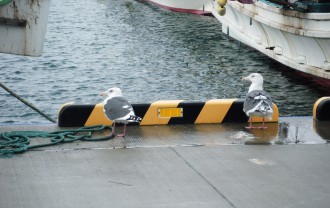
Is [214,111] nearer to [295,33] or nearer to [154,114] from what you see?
[154,114]

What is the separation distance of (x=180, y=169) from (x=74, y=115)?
208cm

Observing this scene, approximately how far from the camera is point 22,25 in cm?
864

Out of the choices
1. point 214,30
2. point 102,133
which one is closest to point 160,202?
point 102,133

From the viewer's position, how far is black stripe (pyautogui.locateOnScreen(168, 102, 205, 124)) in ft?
32.6

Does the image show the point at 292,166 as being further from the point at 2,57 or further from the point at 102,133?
the point at 2,57

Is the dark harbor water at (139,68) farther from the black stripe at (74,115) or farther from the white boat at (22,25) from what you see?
the white boat at (22,25)

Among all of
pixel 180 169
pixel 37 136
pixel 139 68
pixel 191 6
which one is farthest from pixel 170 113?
pixel 191 6

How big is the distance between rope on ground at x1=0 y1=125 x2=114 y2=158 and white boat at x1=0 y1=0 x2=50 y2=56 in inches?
39.7

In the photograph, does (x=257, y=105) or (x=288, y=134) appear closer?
(x=257, y=105)

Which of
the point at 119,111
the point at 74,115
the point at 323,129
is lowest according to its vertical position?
the point at 323,129

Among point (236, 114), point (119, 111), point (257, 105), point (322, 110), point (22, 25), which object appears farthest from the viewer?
point (322, 110)

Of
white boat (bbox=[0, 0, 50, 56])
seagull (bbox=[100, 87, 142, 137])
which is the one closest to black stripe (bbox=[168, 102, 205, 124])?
seagull (bbox=[100, 87, 142, 137])

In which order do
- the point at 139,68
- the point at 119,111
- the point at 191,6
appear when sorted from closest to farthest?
the point at 119,111
the point at 139,68
the point at 191,6

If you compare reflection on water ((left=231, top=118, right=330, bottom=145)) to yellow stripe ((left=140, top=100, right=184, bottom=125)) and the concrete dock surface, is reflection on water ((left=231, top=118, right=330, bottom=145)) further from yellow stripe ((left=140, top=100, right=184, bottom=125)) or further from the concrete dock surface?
yellow stripe ((left=140, top=100, right=184, bottom=125))
